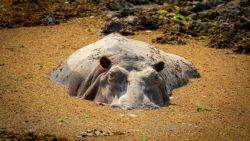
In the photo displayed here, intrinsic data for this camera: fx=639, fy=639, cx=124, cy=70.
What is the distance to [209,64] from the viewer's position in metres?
15.6

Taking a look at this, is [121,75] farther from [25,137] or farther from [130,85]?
[25,137]

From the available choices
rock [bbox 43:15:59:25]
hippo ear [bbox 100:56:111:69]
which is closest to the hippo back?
hippo ear [bbox 100:56:111:69]

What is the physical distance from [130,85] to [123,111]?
621 mm

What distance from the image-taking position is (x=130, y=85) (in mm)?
10945

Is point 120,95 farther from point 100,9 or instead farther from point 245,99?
point 100,9

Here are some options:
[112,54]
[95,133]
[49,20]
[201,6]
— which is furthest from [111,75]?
[201,6]

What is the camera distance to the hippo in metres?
11.0

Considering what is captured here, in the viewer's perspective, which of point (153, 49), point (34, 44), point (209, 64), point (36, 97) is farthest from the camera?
point (34, 44)

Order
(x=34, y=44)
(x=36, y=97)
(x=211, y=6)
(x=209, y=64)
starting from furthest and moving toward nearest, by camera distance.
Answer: (x=211, y=6) → (x=34, y=44) → (x=209, y=64) → (x=36, y=97)

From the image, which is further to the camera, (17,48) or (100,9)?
(100,9)

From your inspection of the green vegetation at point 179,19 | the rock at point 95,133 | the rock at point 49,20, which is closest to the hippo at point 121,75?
the rock at point 95,133

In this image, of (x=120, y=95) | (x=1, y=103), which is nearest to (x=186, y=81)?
(x=120, y=95)

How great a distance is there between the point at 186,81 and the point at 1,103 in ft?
14.3

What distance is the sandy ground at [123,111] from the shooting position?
9656mm
